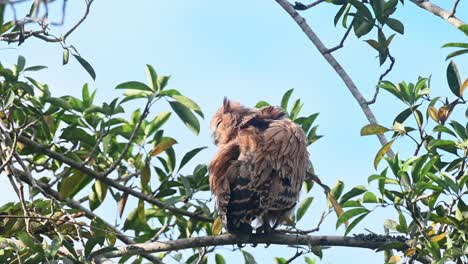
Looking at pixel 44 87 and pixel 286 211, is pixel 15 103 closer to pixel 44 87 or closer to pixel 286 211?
pixel 44 87

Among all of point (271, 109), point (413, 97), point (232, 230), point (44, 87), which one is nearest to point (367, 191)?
point (413, 97)

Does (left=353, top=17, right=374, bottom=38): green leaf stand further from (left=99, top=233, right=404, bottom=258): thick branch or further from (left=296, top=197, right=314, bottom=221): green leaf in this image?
(left=99, top=233, right=404, bottom=258): thick branch

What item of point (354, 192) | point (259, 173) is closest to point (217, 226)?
point (259, 173)

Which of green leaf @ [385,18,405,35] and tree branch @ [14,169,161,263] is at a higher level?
green leaf @ [385,18,405,35]

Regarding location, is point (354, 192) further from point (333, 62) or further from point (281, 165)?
point (333, 62)

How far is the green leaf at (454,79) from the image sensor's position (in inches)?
179

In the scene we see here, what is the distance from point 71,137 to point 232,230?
3.51 feet

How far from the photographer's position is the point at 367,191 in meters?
4.29

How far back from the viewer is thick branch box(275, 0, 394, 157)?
4.75 m

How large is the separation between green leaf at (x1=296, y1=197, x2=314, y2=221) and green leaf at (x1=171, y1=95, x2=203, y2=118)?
0.92 metres

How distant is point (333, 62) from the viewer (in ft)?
16.2

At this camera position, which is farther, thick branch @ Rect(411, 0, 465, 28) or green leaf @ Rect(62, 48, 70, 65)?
green leaf @ Rect(62, 48, 70, 65)

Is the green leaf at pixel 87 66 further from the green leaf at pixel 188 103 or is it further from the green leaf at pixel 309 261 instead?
the green leaf at pixel 309 261

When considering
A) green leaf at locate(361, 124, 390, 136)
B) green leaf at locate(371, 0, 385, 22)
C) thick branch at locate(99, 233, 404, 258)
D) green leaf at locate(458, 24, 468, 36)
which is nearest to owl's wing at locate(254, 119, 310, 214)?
thick branch at locate(99, 233, 404, 258)
